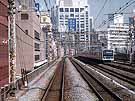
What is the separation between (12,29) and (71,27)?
5239 centimetres

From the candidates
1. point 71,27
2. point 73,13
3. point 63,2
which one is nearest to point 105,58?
point 71,27

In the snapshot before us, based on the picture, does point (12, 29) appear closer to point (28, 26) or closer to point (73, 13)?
point (28, 26)

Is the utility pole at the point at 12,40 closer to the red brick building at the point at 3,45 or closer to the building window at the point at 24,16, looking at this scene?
the red brick building at the point at 3,45

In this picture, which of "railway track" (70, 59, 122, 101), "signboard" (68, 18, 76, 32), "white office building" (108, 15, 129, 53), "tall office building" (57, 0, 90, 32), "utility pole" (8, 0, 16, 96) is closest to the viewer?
"railway track" (70, 59, 122, 101)

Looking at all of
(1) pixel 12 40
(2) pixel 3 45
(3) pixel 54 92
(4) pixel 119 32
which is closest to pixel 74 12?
(4) pixel 119 32

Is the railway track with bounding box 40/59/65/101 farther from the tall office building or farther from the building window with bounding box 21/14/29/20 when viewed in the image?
the tall office building

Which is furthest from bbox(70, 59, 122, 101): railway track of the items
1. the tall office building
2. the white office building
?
the tall office building

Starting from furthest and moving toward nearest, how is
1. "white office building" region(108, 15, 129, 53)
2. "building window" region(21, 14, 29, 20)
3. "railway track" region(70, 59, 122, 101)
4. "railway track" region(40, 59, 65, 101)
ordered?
"white office building" region(108, 15, 129, 53)
"building window" region(21, 14, 29, 20)
"railway track" region(40, 59, 65, 101)
"railway track" region(70, 59, 122, 101)

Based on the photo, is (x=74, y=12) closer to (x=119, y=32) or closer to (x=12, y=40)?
(x=119, y=32)

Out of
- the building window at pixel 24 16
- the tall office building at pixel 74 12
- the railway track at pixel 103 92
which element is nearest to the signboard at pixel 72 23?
the building window at pixel 24 16

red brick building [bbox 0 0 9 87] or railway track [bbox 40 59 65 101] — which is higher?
red brick building [bbox 0 0 9 87]

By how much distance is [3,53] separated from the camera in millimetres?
33562

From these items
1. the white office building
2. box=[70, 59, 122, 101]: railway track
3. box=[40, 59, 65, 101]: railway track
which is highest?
the white office building

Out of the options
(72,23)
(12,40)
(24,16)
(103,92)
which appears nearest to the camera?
(12,40)
